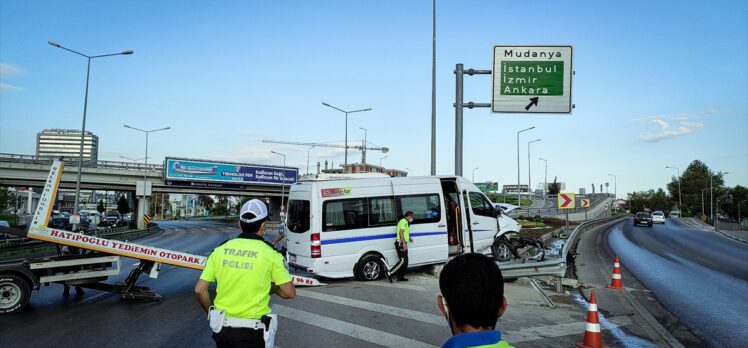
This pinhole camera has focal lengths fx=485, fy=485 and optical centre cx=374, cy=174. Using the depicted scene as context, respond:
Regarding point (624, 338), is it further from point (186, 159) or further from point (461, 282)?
point (186, 159)

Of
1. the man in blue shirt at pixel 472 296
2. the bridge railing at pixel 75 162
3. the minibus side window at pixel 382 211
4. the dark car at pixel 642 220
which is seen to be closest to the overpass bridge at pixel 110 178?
the bridge railing at pixel 75 162

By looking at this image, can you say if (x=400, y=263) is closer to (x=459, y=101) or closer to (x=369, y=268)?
(x=369, y=268)

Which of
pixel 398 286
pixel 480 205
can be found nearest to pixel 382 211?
pixel 398 286

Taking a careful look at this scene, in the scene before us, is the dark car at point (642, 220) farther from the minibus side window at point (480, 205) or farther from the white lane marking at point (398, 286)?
the white lane marking at point (398, 286)

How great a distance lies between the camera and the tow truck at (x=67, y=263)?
8250mm

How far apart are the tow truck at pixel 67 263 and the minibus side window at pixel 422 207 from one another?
531cm

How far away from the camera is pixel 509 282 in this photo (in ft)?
38.9

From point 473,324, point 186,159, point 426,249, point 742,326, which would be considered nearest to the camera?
point 473,324

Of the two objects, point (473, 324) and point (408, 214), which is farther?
point (408, 214)

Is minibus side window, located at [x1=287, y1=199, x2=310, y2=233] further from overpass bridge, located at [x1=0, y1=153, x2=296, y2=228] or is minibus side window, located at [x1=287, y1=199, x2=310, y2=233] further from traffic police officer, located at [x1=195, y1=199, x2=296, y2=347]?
overpass bridge, located at [x1=0, y1=153, x2=296, y2=228]

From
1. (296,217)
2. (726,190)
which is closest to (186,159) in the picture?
(296,217)

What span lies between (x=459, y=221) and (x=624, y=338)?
6499 millimetres

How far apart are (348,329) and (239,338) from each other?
4.08 metres

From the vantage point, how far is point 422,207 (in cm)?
1288
